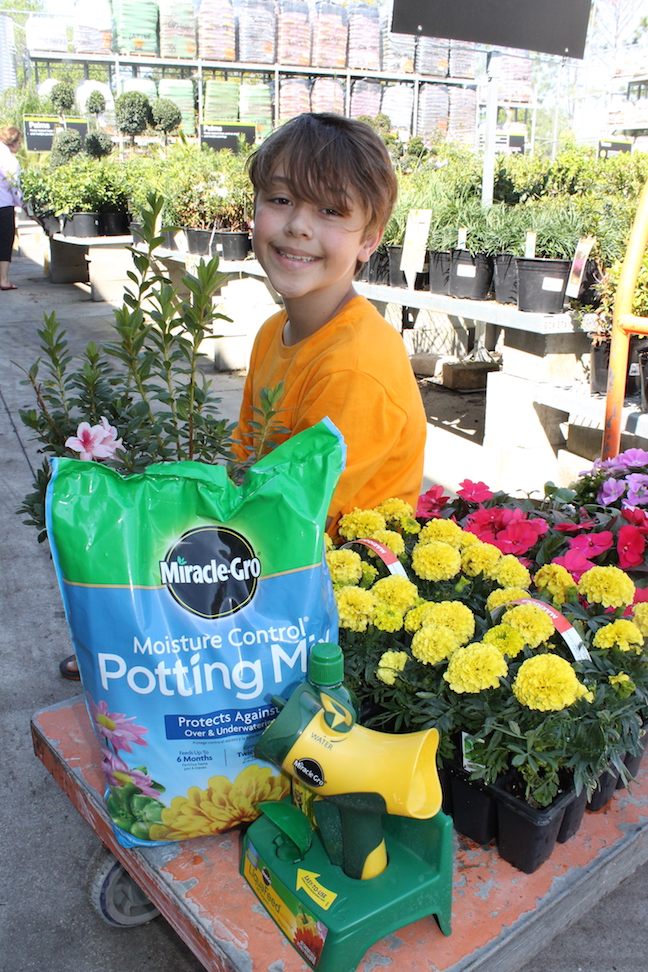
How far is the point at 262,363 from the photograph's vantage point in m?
1.71

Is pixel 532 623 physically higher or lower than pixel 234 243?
lower

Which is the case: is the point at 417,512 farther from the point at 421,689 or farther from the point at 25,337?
the point at 25,337

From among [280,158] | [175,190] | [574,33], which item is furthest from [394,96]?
[280,158]

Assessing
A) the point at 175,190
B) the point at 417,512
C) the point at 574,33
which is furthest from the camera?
the point at 175,190

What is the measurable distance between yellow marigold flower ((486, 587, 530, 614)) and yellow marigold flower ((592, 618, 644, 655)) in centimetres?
13

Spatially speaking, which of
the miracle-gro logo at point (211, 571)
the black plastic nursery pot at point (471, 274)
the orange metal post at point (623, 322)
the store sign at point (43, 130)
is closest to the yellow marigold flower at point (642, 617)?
the miracle-gro logo at point (211, 571)

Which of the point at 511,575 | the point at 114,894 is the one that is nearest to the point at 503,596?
the point at 511,575

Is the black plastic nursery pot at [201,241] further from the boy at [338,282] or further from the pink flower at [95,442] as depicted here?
the pink flower at [95,442]

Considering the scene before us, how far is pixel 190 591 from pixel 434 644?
35cm

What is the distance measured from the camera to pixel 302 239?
4.51 ft

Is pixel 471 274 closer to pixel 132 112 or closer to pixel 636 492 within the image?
pixel 636 492

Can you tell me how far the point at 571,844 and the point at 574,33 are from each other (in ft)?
13.1

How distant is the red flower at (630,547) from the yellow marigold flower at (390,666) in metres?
0.53

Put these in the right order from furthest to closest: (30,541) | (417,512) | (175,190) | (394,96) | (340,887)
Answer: (394,96) < (175,190) < (30,541) < (417,512) < (340,887)
